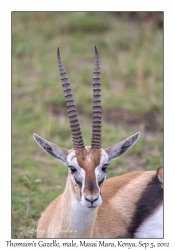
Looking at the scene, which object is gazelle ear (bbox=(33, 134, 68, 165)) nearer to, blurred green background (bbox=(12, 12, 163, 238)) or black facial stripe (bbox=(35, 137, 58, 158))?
black facial stripe (bbox=(35, 137, 58, 158))

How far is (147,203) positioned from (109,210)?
0.43 m

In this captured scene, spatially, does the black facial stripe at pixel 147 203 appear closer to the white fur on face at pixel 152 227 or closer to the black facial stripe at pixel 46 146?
the white fur on face at pixel 152 227

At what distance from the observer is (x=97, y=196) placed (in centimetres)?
498

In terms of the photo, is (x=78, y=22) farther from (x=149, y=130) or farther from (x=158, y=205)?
(x=158, y=205)

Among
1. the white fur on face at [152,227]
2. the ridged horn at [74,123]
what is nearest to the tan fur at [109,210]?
the white fur on face at [152,227]

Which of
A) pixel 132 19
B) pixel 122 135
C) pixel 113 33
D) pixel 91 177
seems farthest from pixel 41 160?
pixel 132 19

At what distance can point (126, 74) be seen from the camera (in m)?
11.9

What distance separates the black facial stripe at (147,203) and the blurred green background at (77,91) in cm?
114

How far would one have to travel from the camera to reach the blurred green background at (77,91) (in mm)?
8227

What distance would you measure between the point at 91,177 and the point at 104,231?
1119 millimetres

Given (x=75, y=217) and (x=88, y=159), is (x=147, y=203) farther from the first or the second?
(x=88, y=159)
